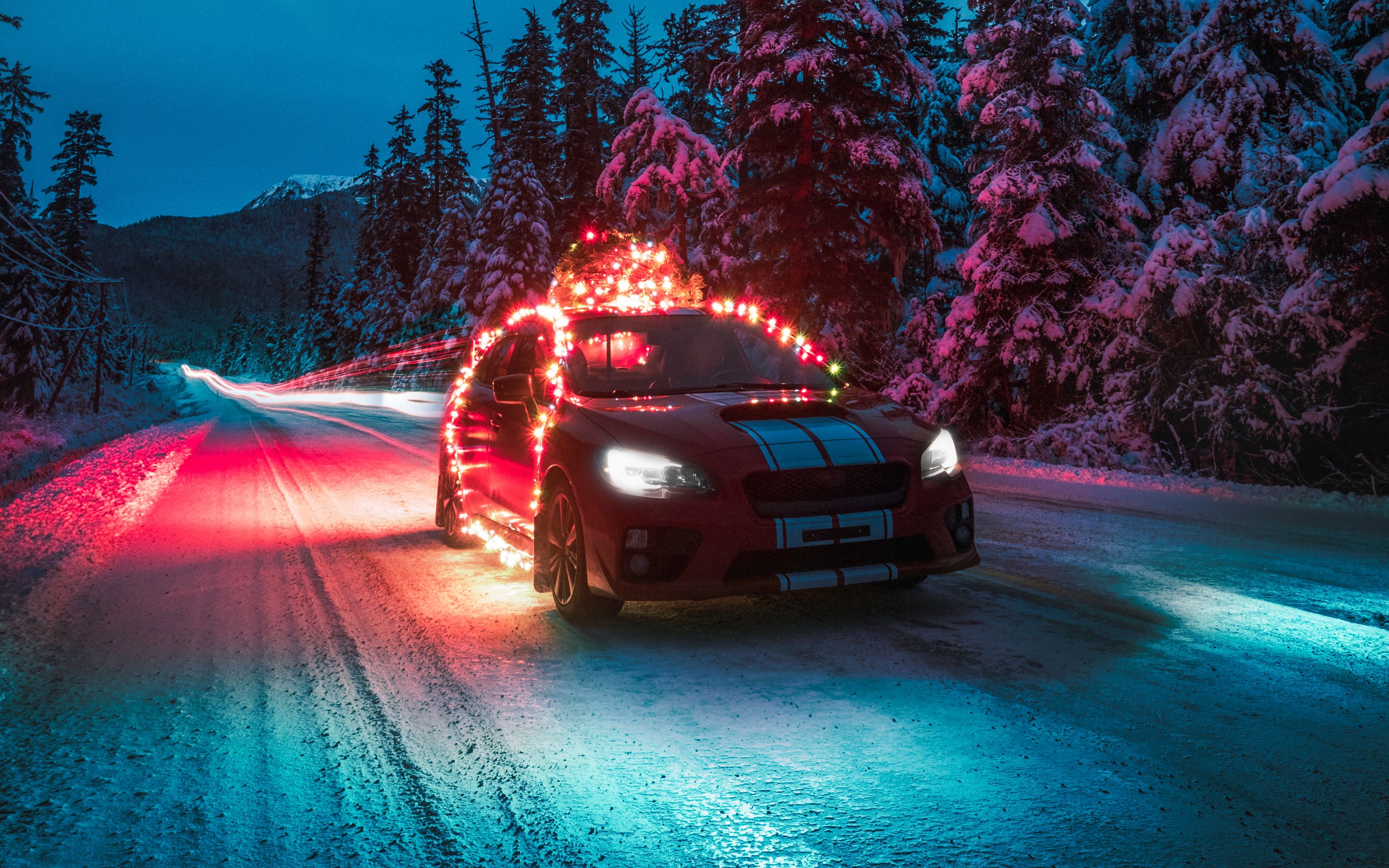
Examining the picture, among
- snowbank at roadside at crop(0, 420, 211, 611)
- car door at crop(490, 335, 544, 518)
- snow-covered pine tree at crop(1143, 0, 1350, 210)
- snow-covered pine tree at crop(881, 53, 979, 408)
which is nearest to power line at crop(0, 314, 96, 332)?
snowbank at roadside at crop(0, 420, 211, 611)

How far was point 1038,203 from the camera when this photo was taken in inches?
629

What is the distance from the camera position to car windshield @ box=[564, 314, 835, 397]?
6.10 metres

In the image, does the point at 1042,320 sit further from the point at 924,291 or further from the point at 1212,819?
the point at 1212,819

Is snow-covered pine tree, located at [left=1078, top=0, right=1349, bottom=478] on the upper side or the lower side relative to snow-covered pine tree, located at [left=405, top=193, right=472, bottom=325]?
lower

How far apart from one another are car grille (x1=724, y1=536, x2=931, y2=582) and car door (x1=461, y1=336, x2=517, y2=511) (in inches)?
111

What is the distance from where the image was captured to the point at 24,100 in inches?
1890

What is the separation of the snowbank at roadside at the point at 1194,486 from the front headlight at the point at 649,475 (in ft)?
22.4

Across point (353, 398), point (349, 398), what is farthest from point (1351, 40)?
point (349, 398)

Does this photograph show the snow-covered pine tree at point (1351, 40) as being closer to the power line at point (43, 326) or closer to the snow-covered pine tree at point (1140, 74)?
the snow-covered pine tree at point (1140, 74)

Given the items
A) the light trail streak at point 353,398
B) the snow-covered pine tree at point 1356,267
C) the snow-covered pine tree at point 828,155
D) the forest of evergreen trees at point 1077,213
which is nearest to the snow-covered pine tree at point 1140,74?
the forest of evergreen trees at point 1077,213

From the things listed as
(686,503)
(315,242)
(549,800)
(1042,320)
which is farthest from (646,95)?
(315,242)

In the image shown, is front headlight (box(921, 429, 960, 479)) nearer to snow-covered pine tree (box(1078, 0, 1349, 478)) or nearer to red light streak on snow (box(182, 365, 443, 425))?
snow-covered pine tree (box(1078, 0, 1349, 478))

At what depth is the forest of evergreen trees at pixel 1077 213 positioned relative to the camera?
12.0 m

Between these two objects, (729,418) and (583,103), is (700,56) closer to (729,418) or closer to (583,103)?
(583,103)
